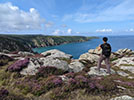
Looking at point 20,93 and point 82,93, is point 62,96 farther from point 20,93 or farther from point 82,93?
point 20,93

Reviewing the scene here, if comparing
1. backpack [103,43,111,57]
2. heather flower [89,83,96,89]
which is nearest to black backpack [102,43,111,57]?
backpack [103,43,111,57]

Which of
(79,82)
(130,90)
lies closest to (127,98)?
(130,90)

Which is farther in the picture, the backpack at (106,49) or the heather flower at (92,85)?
the backpack at (106,49)

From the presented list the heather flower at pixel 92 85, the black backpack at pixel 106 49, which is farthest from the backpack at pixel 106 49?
the heather flower at pixel 92 85

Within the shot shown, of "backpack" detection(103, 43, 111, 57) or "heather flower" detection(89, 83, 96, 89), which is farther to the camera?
"backpack" detection(103, 43, 111, 57)

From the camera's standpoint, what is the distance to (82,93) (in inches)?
259

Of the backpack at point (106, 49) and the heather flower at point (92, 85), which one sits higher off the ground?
the backpack at point (106, 49)

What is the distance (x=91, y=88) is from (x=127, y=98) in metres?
2.26

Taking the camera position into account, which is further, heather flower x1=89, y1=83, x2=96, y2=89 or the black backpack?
the black backpack

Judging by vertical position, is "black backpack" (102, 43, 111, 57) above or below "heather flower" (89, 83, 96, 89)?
above

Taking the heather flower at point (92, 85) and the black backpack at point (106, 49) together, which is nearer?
the heather flower at point (92, 85)

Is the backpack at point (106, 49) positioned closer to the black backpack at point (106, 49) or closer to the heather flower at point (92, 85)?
the black backpack at point (106, 49)

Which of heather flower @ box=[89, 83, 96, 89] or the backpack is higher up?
the backpack

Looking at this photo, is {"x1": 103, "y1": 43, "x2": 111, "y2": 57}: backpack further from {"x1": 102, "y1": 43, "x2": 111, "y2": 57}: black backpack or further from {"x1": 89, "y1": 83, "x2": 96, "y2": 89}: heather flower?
{"x1": 89, "y1": 83, "x2": 96, "y2": 89}: heather flower
